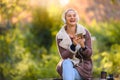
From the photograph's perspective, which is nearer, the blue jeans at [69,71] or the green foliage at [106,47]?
the blue jeans at [69,71]

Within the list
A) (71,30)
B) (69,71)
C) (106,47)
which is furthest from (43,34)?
(69,71)

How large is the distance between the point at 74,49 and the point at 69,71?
255mm

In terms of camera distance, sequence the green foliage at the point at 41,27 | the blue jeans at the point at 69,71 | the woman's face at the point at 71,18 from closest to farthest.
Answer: the blue jeans at the point at 69,71 < the woman's face at the point at 71,18 < the green foliage at the point at 41,27

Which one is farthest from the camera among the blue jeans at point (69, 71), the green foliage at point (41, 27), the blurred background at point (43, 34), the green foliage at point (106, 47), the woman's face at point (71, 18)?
the green foliage at point (41, 27)

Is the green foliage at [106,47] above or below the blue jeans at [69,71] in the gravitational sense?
below

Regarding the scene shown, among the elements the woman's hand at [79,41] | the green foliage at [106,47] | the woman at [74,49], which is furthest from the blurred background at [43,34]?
the woman's hand at [79,41]

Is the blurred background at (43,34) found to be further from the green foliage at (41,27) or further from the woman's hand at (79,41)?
the woman's hand at (79,41)

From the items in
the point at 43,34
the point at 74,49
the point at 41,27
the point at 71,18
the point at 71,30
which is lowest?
the point at 43,34

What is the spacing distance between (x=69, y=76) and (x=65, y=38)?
1.43 feet

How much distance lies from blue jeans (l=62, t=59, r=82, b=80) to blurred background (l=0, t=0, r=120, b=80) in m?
2.79

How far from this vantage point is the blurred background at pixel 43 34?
928 cm

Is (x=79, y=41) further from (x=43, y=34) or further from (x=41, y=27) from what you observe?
(x=41, y=27)

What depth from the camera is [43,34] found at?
37.9 ft

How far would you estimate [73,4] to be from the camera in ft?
38.6
